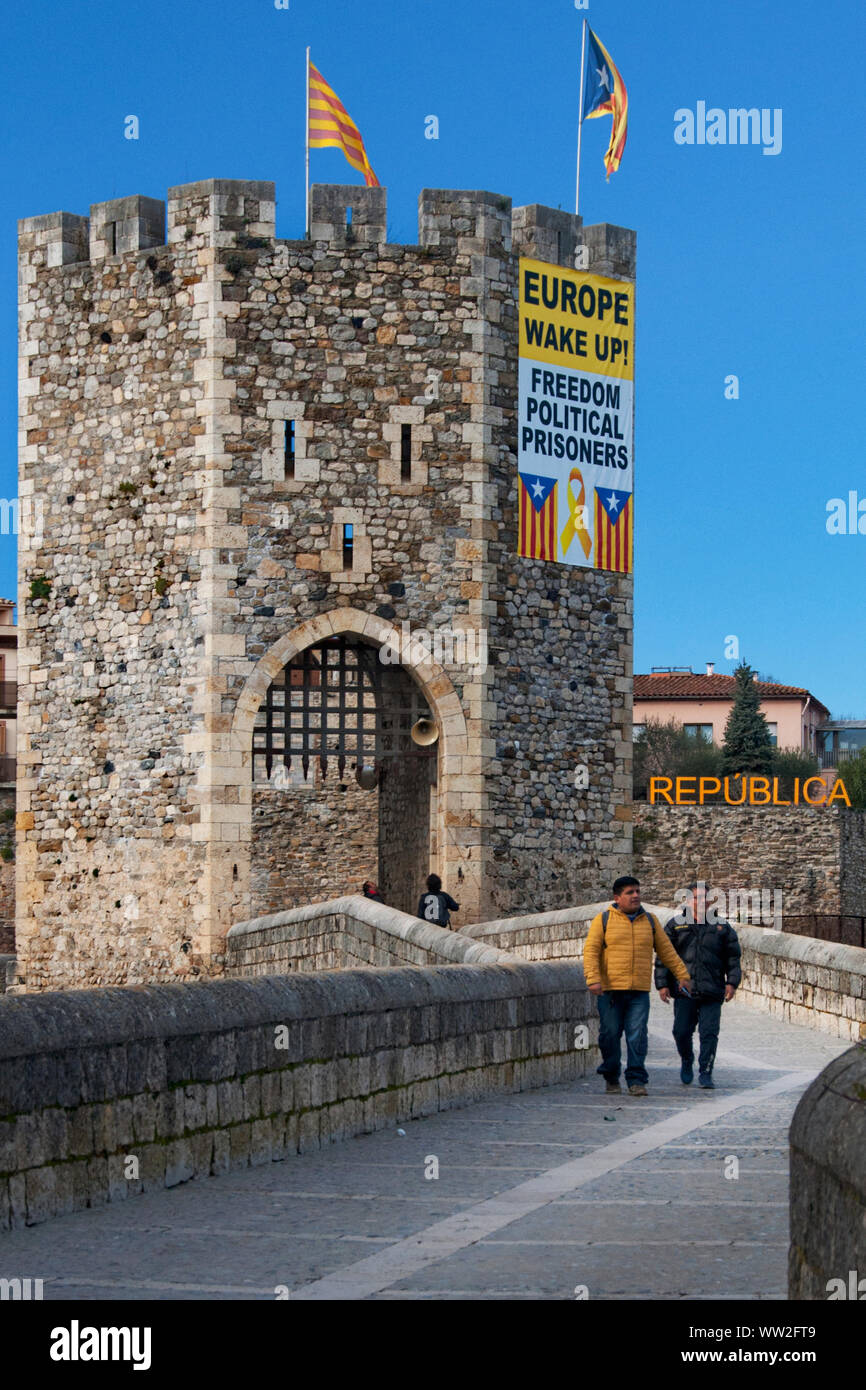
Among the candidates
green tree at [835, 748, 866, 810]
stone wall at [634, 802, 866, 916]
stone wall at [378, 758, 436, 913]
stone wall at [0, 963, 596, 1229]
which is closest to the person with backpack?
stone wall at [378, 758, 436, 913]

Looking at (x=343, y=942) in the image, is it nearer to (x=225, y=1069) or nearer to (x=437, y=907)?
(x=437, y=907)

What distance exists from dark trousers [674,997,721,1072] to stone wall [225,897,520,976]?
2.24 metres

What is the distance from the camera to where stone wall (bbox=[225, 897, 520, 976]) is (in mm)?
15008

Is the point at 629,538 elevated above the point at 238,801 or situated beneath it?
elevated above

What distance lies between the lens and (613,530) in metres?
23.4

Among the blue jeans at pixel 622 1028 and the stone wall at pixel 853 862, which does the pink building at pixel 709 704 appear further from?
the blue jeans at pixel 622 1028

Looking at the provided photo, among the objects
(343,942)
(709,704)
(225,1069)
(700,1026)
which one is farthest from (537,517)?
(709,704)

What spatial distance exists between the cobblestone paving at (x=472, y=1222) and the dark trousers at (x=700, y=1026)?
1201 millimetres

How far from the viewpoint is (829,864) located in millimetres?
43812

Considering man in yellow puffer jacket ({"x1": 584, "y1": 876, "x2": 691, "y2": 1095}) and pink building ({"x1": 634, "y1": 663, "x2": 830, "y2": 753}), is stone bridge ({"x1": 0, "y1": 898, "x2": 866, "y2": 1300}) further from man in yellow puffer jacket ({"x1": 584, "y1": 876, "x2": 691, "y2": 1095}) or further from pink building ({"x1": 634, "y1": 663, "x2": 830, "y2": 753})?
pink building ({"x1": 634, "y1": 663, "x2": 830, "y2": 753})

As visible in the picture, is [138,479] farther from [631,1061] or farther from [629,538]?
[631,1061]

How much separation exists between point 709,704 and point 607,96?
141 feet

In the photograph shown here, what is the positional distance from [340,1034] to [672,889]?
34876 mm
